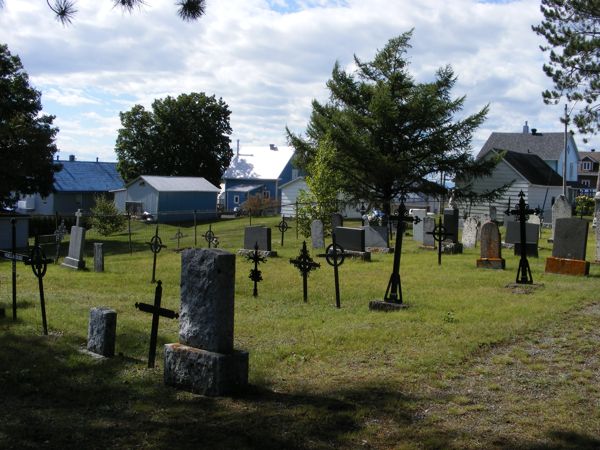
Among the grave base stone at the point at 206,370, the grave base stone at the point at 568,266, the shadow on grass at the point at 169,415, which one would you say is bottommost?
the shadow on grass at the point at 169,415

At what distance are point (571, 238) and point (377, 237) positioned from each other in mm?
7900

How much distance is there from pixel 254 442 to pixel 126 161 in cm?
5792

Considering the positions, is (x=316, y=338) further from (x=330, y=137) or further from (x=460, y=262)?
(x=330, y=137)

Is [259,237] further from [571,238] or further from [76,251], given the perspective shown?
[571,238]

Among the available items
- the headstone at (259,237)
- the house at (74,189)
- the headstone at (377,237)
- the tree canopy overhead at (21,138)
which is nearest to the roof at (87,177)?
the house at (74,189)

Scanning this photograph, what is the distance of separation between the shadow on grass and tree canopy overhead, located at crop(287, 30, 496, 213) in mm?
30128

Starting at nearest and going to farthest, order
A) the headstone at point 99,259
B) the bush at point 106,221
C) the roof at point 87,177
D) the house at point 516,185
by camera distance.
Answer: the headstone at point 99,259 → the bush at point 106,221 → the house at point 516,185 → the roof at point 87,177

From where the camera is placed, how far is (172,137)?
60.2 meters

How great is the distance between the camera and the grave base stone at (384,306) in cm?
1103

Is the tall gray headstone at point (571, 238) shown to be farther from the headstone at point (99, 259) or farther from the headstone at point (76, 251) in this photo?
the headstone at point (76, 251)

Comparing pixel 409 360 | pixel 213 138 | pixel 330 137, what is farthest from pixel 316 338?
pixel 213 138

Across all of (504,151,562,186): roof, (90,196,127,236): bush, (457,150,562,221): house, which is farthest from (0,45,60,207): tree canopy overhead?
(504,151,562,186): roof

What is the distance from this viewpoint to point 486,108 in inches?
1507

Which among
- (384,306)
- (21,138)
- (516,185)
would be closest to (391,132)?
(516,185)
